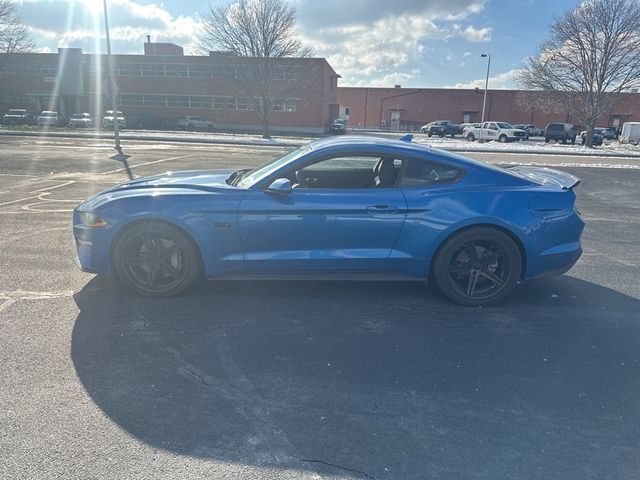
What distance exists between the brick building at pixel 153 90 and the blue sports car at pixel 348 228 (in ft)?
135

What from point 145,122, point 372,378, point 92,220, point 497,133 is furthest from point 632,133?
point 92,220

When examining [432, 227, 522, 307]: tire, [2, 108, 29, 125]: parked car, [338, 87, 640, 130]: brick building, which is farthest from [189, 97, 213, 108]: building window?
[432, 227, 522, 307]: tire

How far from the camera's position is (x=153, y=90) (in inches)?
1885

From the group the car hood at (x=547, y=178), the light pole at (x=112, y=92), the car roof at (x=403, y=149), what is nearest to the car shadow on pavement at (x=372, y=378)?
the car hood at (x=547, y=178)

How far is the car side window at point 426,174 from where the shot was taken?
13.3 ft

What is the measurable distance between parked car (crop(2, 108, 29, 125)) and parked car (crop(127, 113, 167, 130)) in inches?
349

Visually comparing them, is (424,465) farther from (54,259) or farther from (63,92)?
(63,92)

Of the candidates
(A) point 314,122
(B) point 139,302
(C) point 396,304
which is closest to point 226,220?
(B) point 139,302

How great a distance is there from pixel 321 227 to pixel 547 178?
2.38 meters

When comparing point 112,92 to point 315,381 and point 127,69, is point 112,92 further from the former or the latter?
point 127,69

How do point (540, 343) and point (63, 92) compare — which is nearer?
point (540, 343)

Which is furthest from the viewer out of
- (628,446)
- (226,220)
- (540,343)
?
(226,220)

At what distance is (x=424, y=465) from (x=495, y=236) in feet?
7.74

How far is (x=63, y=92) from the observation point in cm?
4931
